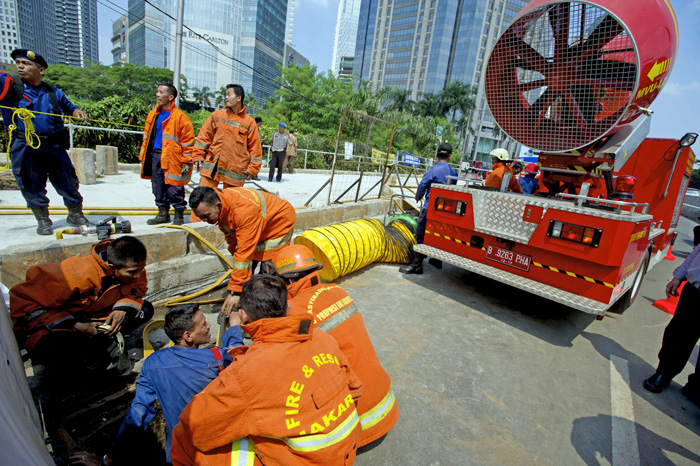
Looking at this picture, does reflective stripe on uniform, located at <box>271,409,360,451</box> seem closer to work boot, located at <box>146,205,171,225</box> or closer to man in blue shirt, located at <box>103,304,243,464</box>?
man in blue shirt, located at <box>103,304,243,464</box>

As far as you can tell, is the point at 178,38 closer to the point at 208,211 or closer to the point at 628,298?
the point at 208,211

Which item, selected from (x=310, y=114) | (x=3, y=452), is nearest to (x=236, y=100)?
(x=3, y=452)

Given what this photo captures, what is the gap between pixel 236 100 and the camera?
14.9 ft

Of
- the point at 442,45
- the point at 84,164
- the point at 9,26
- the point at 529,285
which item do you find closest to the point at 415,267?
the point at 529,285

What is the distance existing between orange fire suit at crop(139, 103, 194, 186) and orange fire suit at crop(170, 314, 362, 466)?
137 inches

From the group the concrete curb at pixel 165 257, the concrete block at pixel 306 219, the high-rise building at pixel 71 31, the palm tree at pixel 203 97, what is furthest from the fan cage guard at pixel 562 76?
the high-rise building at pixel 71 31

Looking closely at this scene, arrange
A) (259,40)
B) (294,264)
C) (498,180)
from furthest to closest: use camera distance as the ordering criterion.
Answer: (259,40) < (498,180) < (294,264)

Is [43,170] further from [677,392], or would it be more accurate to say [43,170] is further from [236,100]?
[677,392]

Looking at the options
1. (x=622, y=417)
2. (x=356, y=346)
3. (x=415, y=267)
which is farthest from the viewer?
(x=415, y=267)

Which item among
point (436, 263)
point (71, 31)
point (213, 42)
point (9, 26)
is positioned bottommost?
point (436, 263)

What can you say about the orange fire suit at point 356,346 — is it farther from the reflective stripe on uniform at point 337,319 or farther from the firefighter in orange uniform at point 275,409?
the firefighter in orange uniform at point 275,409

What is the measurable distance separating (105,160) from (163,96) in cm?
486

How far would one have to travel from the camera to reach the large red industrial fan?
373cm

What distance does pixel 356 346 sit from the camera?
2.06 meters
